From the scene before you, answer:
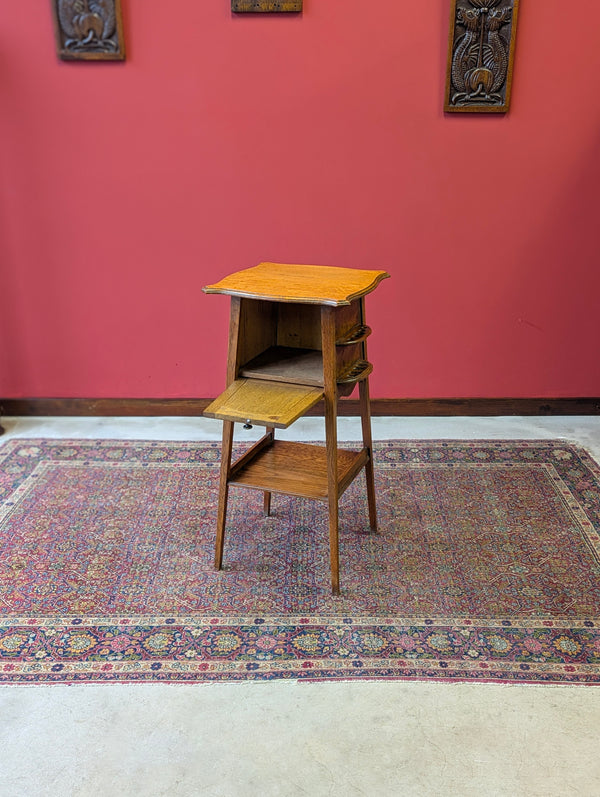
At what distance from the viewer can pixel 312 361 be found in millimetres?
2475

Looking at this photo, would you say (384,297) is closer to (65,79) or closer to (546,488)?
(546,488)

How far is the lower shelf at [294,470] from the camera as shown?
2449mm

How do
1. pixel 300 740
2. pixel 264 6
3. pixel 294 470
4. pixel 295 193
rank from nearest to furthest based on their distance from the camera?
pixel 300 740 < pixel 294 470 < pixel 264 6 < pixel 295 193

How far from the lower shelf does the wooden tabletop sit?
2.08 ft

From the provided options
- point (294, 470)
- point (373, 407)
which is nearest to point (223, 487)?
point (294, 470)

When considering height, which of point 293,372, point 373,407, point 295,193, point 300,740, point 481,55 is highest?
point 481,55

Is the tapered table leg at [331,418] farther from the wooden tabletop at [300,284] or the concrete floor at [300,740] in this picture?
the concrete floor at [300,740]

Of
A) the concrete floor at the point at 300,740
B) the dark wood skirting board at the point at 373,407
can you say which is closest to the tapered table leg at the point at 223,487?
the concrete floor at the point at 300,740

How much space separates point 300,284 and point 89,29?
187 cm

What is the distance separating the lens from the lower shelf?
8.04 feet

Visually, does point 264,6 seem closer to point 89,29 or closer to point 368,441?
point 89,29

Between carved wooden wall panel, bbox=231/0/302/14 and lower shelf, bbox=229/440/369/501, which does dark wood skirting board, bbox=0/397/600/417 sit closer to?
lower shelf, bbox=229/440/369/501

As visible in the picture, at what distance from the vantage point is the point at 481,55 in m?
3.29

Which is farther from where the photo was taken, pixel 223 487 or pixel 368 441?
pixel 368 441
